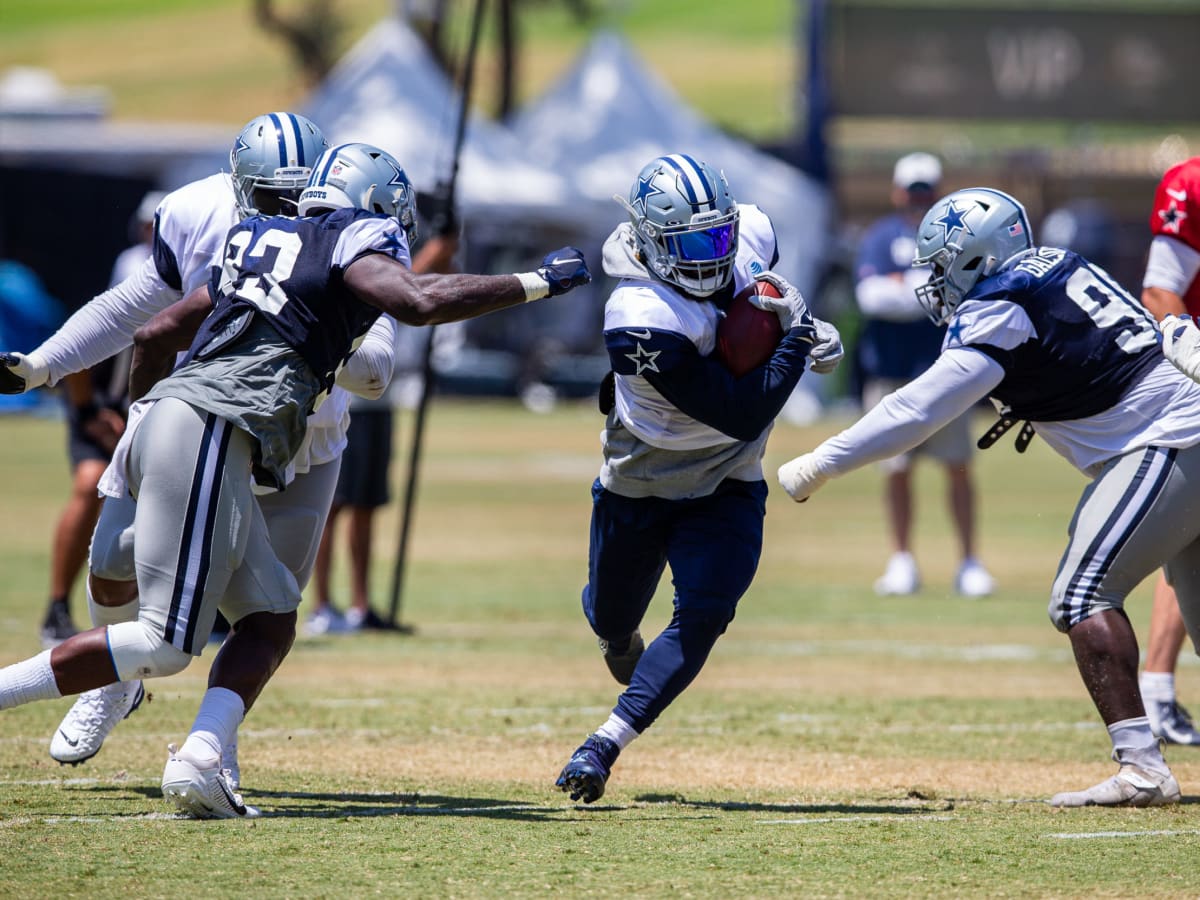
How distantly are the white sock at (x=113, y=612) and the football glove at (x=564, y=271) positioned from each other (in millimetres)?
1741

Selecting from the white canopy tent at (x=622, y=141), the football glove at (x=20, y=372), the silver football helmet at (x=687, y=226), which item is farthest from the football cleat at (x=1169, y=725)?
the white canopy tent at (x=622, y=141)

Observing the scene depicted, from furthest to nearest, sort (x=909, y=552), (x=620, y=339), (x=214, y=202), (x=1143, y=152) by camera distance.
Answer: (x=1143, y=152) → (x=909, y=552) → (x=214, y=202) → (x=620, y=339)

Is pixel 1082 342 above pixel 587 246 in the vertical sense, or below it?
below

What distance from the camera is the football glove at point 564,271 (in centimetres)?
534

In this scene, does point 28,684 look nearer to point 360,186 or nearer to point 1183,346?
point 360,186

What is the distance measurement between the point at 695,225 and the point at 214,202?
1.60 meters

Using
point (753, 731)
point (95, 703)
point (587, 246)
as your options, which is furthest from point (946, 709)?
point (587, 246)

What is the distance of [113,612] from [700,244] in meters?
2.17

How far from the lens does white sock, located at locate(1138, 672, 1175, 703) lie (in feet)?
23.0

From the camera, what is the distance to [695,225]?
18.4ft

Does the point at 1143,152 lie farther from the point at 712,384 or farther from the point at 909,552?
the point at 712,384

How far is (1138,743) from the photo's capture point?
18.6 feet

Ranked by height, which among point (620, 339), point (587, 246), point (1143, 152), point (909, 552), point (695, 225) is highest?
point (1143, 152)

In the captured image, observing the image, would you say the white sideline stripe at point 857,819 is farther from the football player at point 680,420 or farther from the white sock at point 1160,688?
the white sock at point 1160,688
